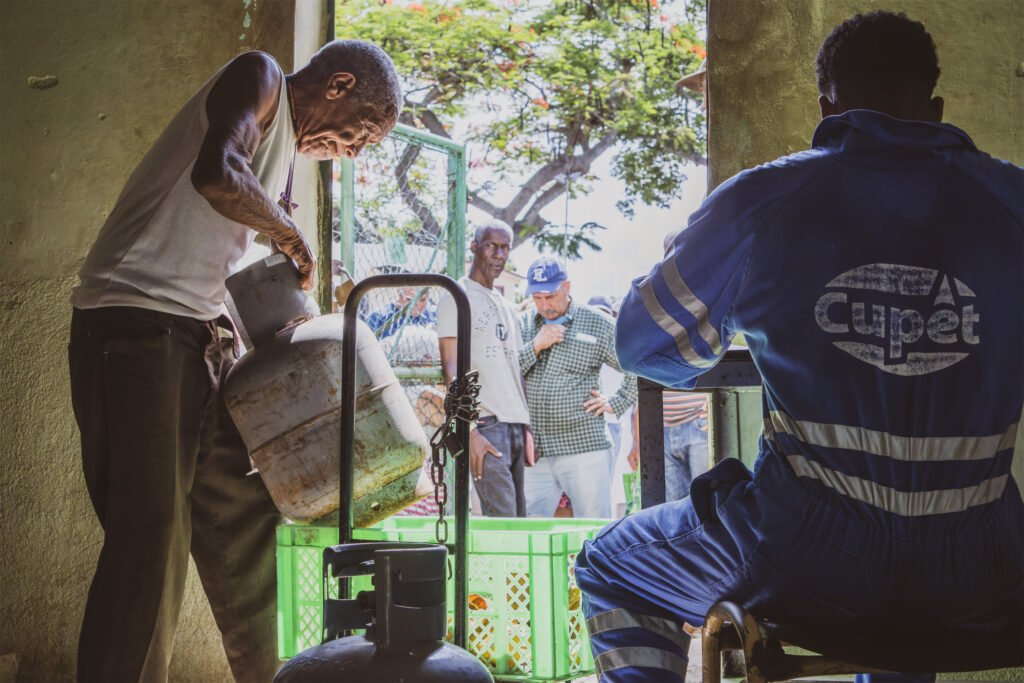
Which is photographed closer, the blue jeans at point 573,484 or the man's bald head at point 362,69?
the man's bald head at point 362,69

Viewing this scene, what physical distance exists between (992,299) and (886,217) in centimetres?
23

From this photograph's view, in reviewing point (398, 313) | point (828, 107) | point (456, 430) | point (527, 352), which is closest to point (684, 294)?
point (828, 107)

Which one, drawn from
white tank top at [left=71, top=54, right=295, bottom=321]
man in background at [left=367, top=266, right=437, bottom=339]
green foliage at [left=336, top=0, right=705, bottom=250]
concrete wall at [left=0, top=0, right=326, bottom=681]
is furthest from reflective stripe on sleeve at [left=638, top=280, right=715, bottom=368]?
green foliage at [left=336, top=0, right=705, bottom=250]

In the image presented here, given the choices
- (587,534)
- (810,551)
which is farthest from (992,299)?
(587,534)

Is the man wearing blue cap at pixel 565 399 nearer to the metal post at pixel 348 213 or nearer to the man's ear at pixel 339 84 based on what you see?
the metal post at pixel 348 213

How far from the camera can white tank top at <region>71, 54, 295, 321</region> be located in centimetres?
244

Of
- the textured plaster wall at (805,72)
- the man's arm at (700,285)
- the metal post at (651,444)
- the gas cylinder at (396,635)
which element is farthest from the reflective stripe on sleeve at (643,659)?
the textured plaster wall at (805,72)

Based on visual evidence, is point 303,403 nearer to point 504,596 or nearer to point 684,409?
point 504,596

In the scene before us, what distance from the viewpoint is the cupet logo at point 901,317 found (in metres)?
1.55

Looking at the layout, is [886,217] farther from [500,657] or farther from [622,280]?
[622,280]

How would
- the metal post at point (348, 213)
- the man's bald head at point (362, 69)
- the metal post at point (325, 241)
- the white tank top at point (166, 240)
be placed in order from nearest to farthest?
the white tank top at point (166, 240), the man's bald head at point (362, 69), the metal post at point (325, 241), the metal post at point (348, 213)

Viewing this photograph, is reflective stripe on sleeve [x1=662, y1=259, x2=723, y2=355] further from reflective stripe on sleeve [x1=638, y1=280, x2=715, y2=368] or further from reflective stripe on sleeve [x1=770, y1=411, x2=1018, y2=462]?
reflective stripe on sleeve [x1=770, y1=411, x2=1018, y2=462]

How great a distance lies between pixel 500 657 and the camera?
2.83 m

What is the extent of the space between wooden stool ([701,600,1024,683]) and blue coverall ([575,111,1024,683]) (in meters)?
0.08
